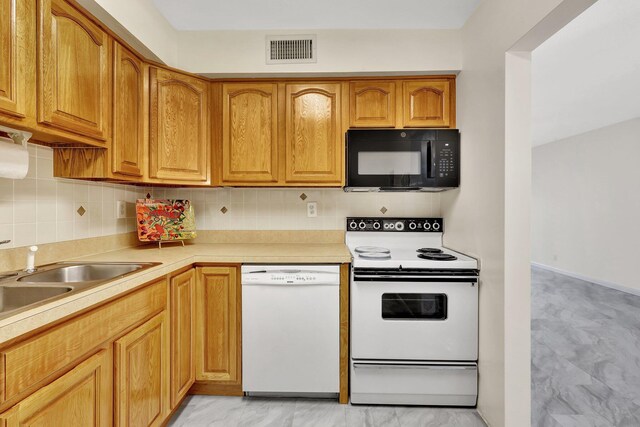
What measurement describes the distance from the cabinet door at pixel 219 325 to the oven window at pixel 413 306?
0.88m

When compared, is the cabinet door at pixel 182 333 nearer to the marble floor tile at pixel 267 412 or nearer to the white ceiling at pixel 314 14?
the marble floor tile at pixel 267 412

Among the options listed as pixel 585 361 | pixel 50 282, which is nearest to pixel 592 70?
pixel 585 361

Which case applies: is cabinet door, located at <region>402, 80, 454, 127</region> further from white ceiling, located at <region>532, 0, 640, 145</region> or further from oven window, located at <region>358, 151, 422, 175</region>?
white ceiling, located at <region>532, 0, 640, 145</region>

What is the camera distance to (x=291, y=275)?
5.79 ft

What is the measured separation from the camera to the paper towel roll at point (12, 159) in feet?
3.69

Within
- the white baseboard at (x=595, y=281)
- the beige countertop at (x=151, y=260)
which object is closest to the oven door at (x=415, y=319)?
the beige countertop at (x=151, y=260)

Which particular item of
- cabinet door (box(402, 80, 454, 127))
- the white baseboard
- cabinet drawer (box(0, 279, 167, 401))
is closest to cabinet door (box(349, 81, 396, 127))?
cabinet door (box(402, 80, 454, 127))

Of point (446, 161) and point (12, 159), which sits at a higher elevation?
point (446, 161)

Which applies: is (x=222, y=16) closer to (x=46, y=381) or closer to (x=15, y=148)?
(x=15, y=148)

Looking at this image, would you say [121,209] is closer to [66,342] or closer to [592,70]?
[66,342]

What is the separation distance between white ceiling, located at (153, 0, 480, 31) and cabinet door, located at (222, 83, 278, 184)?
15.6 inches

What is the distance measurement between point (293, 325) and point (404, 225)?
1.13 metres

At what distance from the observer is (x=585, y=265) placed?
16.3ft

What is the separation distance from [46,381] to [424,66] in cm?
236
